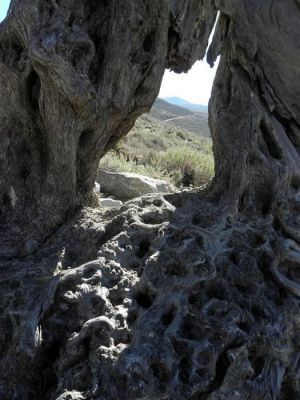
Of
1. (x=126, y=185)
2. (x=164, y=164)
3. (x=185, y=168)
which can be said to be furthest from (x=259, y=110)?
(x=164, y=164)

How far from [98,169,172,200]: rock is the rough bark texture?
3734mm

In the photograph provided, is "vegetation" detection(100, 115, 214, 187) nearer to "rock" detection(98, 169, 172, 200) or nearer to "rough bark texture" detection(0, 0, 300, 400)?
"rock" detection(98, 169, 172, 200)

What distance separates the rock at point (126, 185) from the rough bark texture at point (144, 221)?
373 centimetres

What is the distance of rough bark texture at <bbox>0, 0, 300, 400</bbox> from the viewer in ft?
10.2

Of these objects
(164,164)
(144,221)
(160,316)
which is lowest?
(164,164)

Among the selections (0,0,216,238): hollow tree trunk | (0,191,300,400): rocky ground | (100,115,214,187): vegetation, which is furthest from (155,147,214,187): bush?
(0,191,300,400): rocky ground

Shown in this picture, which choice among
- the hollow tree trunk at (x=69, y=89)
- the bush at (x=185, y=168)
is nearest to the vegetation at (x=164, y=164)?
the bush at (x=185, y=168)

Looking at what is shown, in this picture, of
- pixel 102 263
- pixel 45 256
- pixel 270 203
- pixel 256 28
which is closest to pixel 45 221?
pixel 45 256

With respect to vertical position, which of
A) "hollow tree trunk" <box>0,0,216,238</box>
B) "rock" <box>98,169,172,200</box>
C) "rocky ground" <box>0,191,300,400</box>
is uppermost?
"hollow tree trunk" <box>0,0,216,238</box>

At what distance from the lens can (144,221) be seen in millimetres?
3951

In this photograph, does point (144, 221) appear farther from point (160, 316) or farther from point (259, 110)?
point (259, 110)

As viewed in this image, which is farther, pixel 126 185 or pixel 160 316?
pixel 126 185

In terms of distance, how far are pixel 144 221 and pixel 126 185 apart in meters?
4.73

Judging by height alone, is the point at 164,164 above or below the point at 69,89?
below
